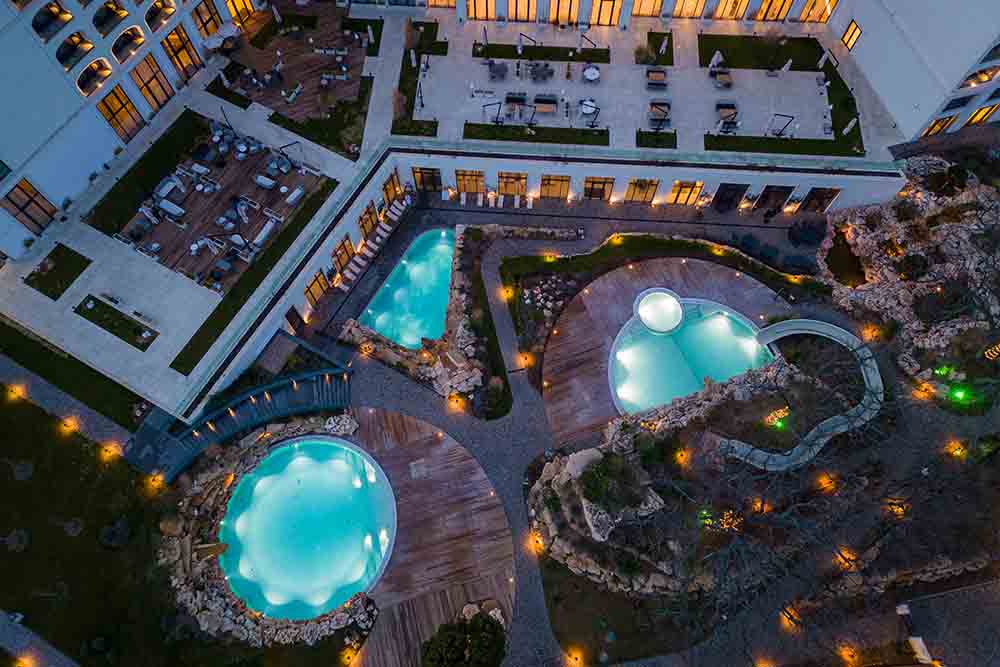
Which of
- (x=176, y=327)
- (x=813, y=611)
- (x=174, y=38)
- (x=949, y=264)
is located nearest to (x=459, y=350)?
(x=176, y=327)

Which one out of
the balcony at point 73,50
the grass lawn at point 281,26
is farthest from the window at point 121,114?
the grass lawn at point 281,26

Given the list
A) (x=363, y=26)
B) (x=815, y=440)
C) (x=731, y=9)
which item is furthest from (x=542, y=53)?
(x=815, y=440)

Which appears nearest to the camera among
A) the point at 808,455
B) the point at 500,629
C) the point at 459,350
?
the point at 500,629

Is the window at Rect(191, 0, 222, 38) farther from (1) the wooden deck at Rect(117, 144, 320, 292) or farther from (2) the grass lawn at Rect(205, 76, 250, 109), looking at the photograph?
(1) the wooden deck at Rect(117, 144, 320, 292)

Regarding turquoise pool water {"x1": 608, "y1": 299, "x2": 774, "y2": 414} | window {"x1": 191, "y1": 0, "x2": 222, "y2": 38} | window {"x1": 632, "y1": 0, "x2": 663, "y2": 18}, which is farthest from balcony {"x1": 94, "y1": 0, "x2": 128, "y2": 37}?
turquoise pool water {"x1": 608, "y1": 299, "x2": 774, "y2": 414}

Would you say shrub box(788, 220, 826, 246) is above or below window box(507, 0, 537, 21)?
below

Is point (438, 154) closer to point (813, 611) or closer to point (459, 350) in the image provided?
point (459, 350)

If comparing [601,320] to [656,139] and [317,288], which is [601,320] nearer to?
[656,139]
